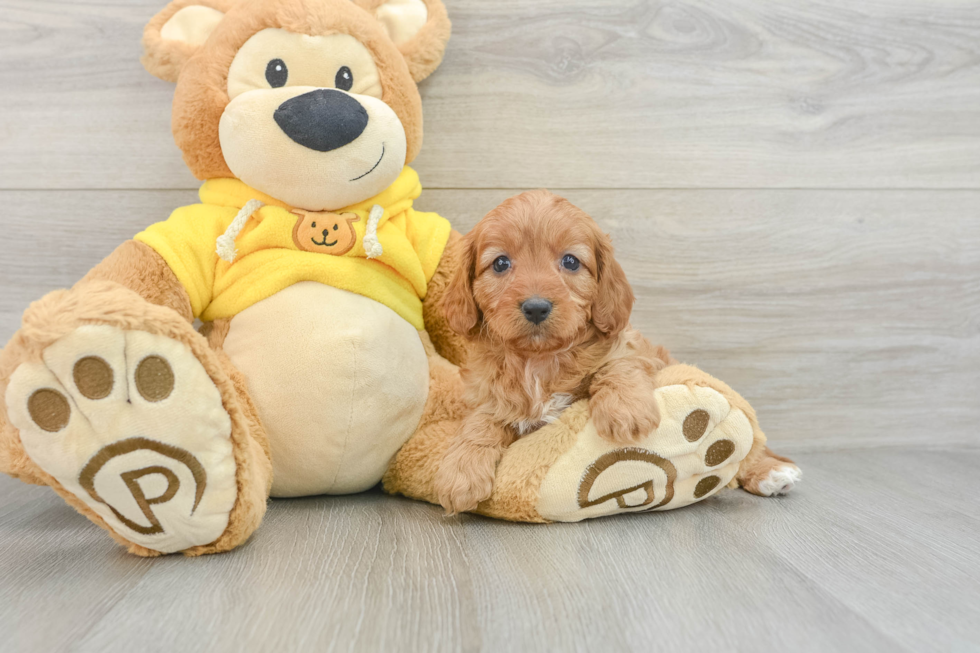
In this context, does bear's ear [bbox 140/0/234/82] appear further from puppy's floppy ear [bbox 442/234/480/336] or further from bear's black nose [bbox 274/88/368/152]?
puppy's floppy ear [bbox 442/234/480/336]

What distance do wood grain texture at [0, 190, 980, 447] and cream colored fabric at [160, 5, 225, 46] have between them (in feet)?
2.12

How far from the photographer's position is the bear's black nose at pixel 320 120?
1325mm

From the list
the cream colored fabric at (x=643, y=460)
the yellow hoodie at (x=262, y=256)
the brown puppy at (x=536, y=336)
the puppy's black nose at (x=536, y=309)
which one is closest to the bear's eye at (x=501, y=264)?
the brown puppy at (x=536, y=336)

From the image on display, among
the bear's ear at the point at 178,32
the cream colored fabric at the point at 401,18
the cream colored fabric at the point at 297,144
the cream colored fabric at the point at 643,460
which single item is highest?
the cream colored fabric at the point at 401,18

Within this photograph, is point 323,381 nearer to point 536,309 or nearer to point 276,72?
point 536,309

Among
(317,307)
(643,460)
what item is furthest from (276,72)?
(643,460)

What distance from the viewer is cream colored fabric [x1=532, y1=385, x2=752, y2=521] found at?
129cm

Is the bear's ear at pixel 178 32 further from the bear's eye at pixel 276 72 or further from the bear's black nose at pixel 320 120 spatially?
the bear's black nose at pixel 320 120

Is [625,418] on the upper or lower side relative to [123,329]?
lower

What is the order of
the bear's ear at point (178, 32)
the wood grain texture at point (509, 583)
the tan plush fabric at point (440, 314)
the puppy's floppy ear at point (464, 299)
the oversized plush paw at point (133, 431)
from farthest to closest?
the tan plush fabric at point (440, 314), the bear's ear at point (178, 32), the puppy's floppy ear at point (464, 299), the oversized plush paw at point (133, 431), the wood grain texture at point (509, 583)

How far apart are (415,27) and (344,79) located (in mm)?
289

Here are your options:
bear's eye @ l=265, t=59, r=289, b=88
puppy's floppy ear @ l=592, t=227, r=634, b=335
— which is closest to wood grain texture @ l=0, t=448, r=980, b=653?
puppy's floppy ear @ l=592, t=227, r=634, b=335

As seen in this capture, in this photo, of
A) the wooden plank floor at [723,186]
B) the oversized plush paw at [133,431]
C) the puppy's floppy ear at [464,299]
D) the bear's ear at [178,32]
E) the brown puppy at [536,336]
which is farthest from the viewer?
the wooden plank floor at [723,186]

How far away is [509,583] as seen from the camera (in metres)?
1.06
